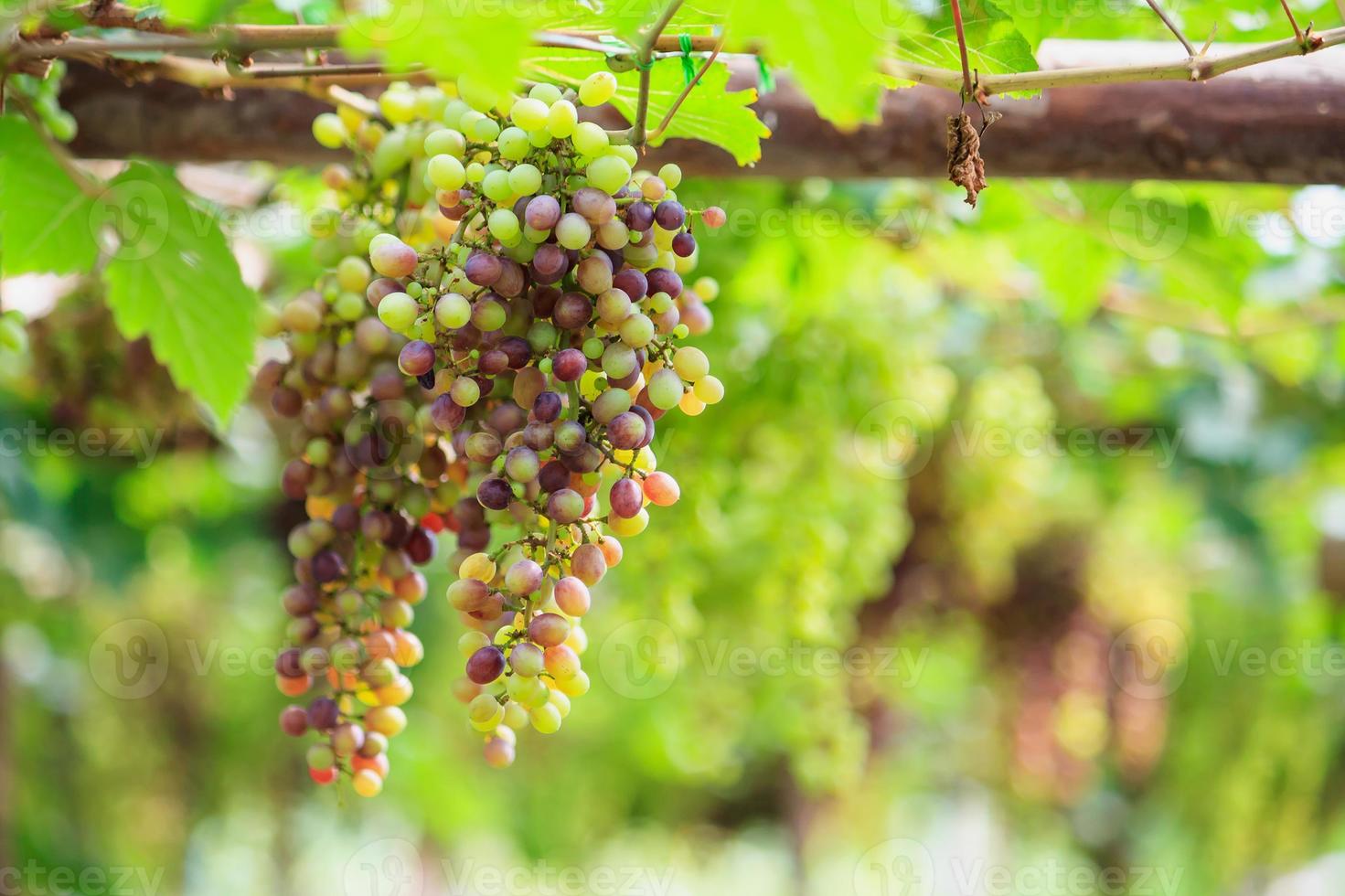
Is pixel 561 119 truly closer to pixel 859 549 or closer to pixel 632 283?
pixel 632 283

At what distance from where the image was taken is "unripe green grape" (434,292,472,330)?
2.05ft

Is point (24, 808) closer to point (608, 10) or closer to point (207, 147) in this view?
point (207, 147)

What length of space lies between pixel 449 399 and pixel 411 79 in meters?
0.44

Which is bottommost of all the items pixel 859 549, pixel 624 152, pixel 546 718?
pixel 859 549

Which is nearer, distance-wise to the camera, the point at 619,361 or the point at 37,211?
the point at 619,361

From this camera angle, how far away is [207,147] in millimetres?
1064

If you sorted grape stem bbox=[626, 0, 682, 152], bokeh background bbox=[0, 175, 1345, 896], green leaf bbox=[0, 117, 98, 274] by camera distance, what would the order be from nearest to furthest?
grape stem bbox=[626, 0, 682, 152] < green leaf bbox=[0, 117, 98, 274] < bokeh background bbox=[0, 175, 1345, 896]

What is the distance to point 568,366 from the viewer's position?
0.62m

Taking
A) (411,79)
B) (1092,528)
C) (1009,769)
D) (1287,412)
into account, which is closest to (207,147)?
(411,79)

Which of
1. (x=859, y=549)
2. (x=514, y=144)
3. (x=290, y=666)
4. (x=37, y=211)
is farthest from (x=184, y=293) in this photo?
(x=859, y=549)

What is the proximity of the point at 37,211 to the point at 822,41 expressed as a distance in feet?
2.58

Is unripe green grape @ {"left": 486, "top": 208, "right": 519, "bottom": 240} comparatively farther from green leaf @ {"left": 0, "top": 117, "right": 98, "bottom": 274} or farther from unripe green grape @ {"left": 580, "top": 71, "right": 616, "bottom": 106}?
green leaf @ {"left": 0, "top": 117, "right": 98, "bottom": 274}

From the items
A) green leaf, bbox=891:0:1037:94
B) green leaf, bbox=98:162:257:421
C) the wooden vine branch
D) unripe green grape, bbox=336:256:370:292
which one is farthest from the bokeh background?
green leaf, bbox=891:0:1037:94

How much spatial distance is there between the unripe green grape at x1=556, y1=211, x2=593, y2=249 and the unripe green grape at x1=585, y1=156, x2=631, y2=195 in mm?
26
